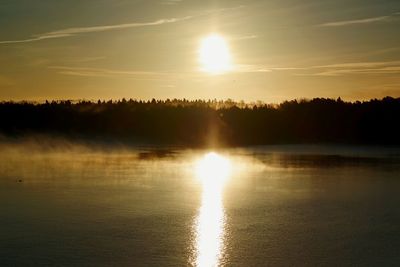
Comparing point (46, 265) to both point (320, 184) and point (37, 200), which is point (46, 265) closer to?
point (37, 200)

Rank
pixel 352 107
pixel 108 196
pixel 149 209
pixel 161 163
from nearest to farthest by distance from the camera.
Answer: pixel 149 209, pixel 108 196, pixel 161 163, pixel 352 107

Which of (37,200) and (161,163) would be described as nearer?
(37,200)

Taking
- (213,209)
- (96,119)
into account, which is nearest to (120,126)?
(96,119)

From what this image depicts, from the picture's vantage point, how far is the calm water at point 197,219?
8445 millimetres

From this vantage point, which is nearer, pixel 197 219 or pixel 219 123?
pixel 197 219

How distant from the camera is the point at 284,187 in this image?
53.2 ft

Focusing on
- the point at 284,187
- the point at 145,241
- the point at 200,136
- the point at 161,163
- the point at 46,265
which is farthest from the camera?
the point at 200,136

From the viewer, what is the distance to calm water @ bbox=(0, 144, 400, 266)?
845 centimetres

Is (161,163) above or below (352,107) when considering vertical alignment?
below

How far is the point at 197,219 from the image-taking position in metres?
11.2

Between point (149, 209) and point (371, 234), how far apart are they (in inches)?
179

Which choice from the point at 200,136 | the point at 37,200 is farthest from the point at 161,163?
the point at 200,136

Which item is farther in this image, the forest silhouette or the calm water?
the forest silhouette

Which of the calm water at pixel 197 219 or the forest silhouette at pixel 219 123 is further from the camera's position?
the forest silhouette at pixel 219 123
